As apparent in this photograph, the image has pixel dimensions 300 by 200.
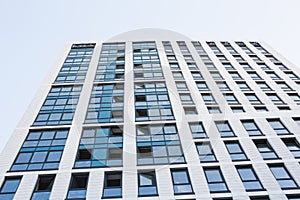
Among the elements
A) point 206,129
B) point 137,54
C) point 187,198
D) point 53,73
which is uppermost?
point 137,54

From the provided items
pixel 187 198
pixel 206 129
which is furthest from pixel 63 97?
pixel 187 198

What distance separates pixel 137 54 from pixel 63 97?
12.2 m

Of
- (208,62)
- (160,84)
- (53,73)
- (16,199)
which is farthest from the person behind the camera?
(208,62)

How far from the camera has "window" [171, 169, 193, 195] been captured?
1675cm

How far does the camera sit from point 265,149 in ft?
65.8

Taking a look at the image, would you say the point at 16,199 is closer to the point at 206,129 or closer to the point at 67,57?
the point at 206,129

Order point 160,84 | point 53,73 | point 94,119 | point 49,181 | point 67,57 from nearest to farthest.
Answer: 1. point 49,181
2. point 94,119
3. point 160,84
4. point 53,73
5. point 67,57

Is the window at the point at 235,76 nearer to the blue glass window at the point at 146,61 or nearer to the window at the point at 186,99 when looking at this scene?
the window at the point at 186,99

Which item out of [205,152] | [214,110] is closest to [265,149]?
[205,152]

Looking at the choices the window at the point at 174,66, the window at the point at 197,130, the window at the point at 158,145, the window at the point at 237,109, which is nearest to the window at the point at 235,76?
the window at the point at 174,66

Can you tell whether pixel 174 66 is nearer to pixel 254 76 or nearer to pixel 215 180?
pixel 254 76

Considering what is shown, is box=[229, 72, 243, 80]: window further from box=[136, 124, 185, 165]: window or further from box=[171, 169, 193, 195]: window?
box=[171, 169, 193, 195]: window

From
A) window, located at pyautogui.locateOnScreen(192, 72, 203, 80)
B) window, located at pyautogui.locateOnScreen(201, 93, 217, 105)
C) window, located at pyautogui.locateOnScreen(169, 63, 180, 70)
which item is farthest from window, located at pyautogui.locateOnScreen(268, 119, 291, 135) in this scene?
window, located at pyautogui.locateOnScreen(169, 63, 180, 70)

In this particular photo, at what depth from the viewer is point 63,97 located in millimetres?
26688
